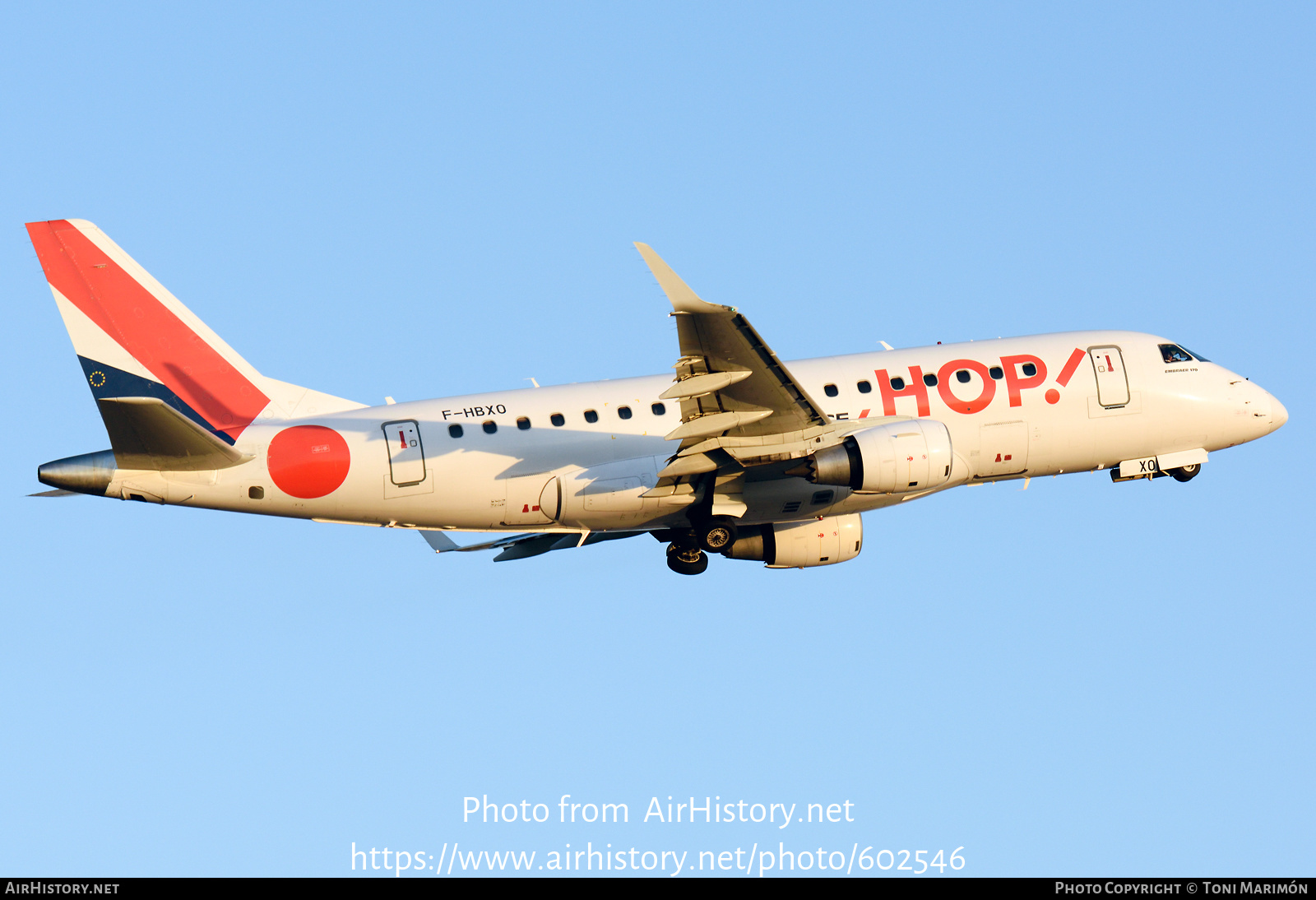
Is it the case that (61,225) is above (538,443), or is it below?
above

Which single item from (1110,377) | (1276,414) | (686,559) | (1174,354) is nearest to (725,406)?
(686,559)

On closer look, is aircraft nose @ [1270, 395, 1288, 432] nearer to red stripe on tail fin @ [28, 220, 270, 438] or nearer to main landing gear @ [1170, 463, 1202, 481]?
main landing gear @ [1170, 463, 1202, 481]

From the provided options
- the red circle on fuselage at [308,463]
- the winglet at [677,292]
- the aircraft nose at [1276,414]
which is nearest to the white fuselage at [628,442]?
the red circle on fuselage at [308,463]

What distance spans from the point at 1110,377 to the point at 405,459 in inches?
703

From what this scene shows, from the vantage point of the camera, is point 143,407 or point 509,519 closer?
point 143,407

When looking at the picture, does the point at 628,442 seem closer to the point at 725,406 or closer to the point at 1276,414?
the point at 725,406

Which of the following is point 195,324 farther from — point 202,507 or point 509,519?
point 509,519

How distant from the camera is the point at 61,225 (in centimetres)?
3397

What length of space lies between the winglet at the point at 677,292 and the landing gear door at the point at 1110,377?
13178 millimetres
